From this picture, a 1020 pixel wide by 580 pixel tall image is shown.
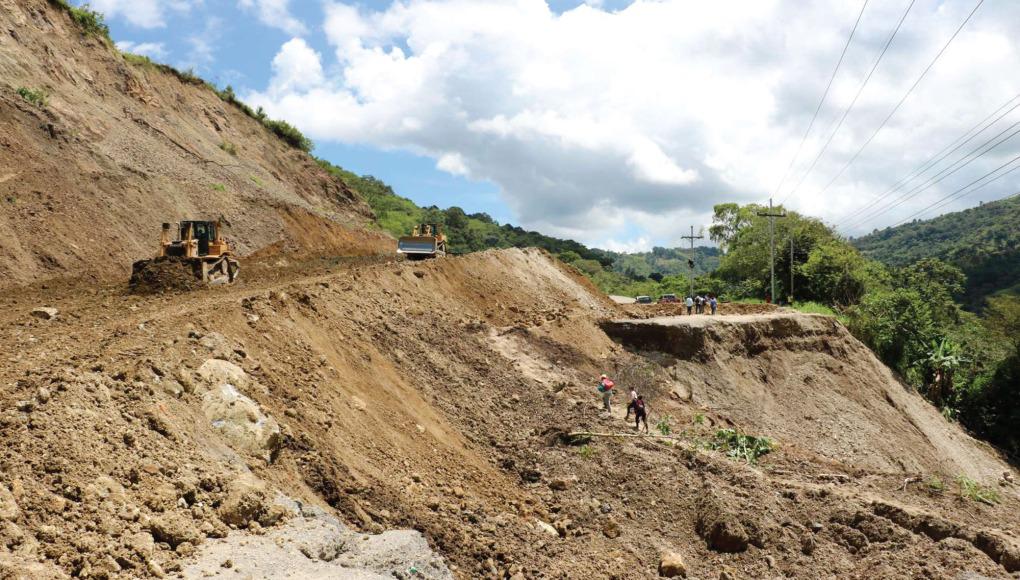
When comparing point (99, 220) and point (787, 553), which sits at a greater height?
point (99, 220)

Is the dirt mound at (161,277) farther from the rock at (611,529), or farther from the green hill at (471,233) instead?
the green hill at (471,233)

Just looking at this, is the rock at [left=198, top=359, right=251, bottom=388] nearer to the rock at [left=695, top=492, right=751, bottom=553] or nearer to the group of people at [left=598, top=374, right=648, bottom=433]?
the rock at [left=695, top=492, right=751, bottom=553]

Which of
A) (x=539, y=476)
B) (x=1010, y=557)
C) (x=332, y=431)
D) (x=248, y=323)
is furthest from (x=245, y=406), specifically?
(x=1010, y=557)

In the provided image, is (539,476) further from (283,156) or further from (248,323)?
(283,156)

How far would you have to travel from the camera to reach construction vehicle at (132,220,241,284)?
1623cm

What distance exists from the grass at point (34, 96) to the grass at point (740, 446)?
848 inches

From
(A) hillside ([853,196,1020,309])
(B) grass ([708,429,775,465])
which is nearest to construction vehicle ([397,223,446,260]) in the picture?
(B) grass ([708,429,775,465])

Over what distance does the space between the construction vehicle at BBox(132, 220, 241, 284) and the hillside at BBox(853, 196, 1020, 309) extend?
2677 inches

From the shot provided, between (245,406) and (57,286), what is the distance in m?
10.8

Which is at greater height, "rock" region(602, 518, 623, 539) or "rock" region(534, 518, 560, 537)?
"rock" region(534, 518, 560, 537)

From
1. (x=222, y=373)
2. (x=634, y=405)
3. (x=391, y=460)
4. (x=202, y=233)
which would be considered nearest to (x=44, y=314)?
(x=222, y=373)

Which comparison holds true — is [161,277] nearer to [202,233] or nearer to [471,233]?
[202,233]

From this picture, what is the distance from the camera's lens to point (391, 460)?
30.1 ft

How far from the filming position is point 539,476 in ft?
35.8
